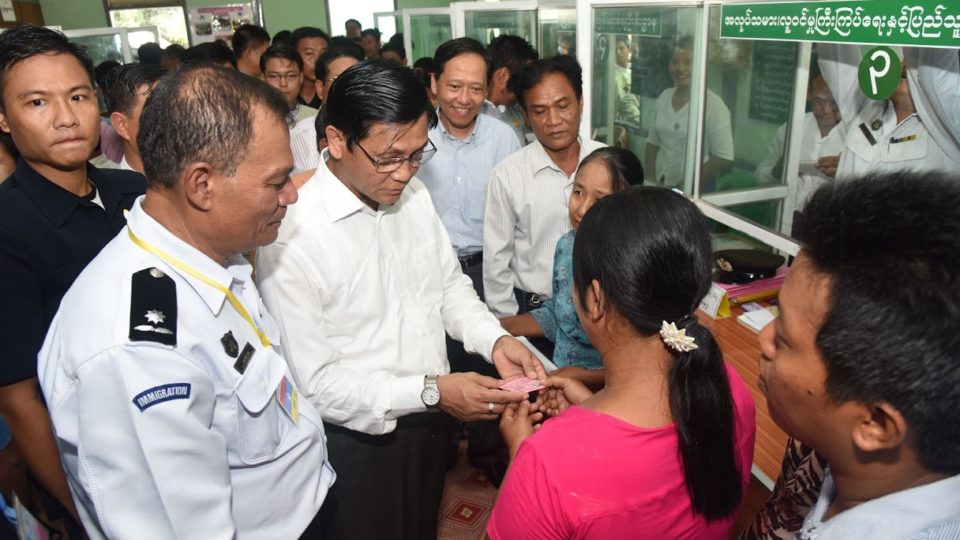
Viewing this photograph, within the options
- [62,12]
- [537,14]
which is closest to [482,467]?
[537,14]

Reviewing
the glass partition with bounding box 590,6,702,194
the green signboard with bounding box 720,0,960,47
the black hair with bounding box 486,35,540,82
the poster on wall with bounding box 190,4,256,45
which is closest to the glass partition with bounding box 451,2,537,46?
the black hair with bounding box 486,35,540,82

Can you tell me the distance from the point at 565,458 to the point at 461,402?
572mm

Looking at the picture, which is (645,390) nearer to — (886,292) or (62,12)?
(886,292)

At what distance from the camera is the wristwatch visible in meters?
1.48

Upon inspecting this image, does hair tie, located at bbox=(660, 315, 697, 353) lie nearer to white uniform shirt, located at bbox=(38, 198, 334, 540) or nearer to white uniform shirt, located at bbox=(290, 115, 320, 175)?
white uniform shirt, located at bbox=(38, 198, 334, 540)

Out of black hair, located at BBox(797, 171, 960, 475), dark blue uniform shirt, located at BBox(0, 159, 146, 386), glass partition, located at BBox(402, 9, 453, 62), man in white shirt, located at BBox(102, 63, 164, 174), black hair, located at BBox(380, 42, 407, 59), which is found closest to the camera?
black hair, located at BBox(797, 171, 960, 475)

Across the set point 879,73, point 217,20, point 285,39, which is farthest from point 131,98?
point 217,20

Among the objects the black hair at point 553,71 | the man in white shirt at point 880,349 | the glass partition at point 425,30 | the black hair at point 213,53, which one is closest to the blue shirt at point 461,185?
the black hair at point 553,71

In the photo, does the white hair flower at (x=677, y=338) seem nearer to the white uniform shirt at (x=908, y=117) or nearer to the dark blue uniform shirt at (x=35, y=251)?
the white uniform shirt at (x=908, y=117)

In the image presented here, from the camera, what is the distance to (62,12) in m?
9.64

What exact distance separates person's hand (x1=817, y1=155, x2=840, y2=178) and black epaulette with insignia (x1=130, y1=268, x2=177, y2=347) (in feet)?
7.13

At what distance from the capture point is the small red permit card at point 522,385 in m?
1.41

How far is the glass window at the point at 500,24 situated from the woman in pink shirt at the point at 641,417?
11.9 ft

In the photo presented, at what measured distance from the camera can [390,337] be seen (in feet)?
5.12
